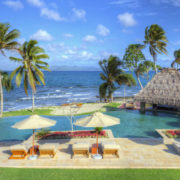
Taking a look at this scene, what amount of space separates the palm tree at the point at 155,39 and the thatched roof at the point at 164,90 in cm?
1080

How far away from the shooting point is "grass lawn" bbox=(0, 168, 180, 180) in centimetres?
627

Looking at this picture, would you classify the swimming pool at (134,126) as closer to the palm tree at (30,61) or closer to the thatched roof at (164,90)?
the thatched roof at (164,90)

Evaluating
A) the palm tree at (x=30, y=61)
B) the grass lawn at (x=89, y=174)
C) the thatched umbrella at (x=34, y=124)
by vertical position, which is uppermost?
the palm tree at (x=30, y=61)

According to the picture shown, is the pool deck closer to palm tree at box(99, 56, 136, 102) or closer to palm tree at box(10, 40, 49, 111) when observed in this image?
palm tree at box(10, 40, 49, 111)

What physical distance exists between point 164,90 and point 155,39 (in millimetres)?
13067

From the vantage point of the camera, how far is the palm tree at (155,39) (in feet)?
83.7

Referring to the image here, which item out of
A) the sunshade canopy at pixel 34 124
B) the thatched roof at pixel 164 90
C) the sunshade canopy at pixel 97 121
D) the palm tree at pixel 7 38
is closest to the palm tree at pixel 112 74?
the thatched roof at pixel 164 90

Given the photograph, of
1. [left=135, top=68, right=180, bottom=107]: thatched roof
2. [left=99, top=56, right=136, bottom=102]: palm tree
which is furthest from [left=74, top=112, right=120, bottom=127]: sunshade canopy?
[left=99, top=56, right=136, bottom=102]: palm tree

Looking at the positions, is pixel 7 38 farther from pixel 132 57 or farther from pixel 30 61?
pixel 132 57

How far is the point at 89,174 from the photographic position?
6504 millimetres

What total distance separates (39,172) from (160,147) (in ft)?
19.6

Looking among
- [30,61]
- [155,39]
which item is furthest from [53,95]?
[155,39]

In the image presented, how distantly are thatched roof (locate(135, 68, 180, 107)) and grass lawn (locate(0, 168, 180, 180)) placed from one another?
956 cm

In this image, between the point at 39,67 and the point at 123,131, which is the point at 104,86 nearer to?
the point at 39,67
